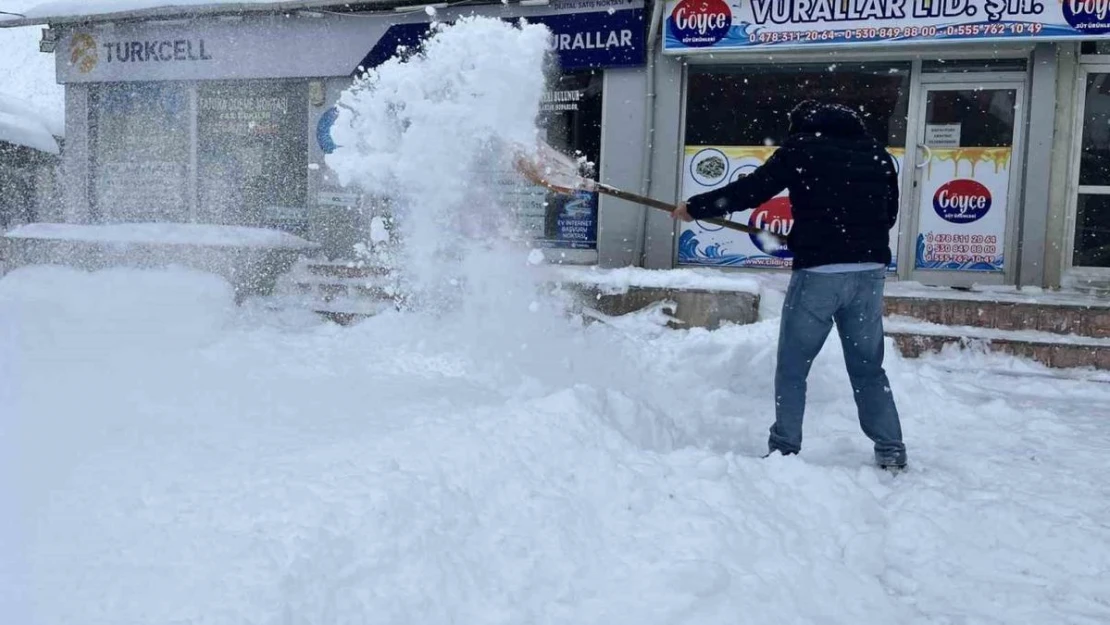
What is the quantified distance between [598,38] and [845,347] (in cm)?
675

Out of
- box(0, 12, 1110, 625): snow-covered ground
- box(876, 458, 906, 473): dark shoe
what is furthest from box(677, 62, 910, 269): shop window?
box(876, 458, 906, 473): dark shoe

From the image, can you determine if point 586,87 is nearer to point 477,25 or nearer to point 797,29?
point 797,29

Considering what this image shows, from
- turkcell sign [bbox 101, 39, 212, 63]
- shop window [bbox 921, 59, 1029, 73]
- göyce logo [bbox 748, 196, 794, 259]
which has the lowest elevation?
göyce logo [bbox 748, 196, 794, 259]

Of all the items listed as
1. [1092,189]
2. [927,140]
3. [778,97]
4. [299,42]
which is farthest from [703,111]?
[299,42]

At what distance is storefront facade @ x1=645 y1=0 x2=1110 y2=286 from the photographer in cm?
822

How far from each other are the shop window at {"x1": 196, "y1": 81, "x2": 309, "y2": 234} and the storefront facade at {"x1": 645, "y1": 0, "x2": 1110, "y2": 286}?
5.13m

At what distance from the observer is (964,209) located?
8609mm

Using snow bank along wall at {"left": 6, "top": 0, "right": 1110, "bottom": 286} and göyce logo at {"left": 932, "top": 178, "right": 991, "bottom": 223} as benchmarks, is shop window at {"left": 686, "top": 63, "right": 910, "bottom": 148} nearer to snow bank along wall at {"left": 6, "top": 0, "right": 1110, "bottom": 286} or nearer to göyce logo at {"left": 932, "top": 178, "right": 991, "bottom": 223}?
snow bank along wall at {"left": 6, "top": 0, "right": 1110, "bottom": 286}

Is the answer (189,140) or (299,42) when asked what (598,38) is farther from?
(189,140)

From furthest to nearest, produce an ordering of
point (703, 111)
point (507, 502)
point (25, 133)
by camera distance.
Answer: point (25, 133) → point (703, 111) → point (507, 502)

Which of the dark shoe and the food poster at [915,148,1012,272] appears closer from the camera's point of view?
the dark shoe

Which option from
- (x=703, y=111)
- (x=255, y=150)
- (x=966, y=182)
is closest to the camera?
(x=966, y=182)

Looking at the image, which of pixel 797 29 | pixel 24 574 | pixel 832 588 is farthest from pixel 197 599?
pixel 797 29

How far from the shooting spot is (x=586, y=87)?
9.88 metres
